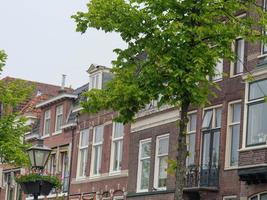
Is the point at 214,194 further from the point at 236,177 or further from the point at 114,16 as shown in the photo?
the point at 114,16

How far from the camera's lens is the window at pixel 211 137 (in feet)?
94.6

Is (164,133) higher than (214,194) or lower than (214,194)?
higher

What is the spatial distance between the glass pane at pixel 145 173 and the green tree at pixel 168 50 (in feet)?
50.5

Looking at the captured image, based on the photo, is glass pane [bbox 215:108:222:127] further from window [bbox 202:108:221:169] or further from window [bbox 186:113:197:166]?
window [bbox 186:113:197:166]

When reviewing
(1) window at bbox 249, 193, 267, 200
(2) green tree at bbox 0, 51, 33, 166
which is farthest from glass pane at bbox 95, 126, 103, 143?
(1) window at bbox 249, 193, 267, 200

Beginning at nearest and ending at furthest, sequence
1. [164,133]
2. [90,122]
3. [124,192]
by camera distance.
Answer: [164,133], [124,192], [90,122]

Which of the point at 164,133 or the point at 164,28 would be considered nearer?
the point at 164,28

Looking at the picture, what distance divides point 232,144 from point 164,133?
582 cm

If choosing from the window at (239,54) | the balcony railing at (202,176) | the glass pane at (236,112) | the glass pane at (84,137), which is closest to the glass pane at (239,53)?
the window at (239,54)

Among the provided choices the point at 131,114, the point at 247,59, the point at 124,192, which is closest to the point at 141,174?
the point at 124,192

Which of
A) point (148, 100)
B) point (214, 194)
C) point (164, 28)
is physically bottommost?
point (214, 194)

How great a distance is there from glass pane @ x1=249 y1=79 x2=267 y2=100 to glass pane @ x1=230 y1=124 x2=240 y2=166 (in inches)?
68.2

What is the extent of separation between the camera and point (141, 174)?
3506 centimetres

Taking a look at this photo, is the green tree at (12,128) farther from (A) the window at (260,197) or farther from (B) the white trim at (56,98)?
(B) the white trim at (56,98)
